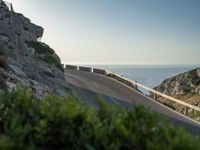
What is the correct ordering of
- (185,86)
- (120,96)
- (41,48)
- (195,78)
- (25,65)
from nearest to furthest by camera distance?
(25,65) → (120,96) → (41,48) → (185,86) → (195,78)

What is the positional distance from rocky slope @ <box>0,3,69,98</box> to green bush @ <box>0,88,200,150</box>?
386 inches

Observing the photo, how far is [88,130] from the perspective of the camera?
4.24 metres

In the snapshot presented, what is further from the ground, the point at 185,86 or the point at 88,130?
the point at 88,130

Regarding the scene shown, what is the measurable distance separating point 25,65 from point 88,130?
69.8 ft

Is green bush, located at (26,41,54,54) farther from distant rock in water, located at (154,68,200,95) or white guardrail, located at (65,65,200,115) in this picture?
distant rock in water, located at (154,68,200,95)

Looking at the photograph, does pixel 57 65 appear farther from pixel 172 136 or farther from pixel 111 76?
pixel 172 136

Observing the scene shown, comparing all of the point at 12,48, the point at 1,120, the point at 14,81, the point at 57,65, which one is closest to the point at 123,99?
the point at 57,65

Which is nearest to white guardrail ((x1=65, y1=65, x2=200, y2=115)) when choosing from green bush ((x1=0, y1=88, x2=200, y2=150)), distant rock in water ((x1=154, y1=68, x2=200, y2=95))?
distant rock in water ((x1=154, y1=68, x2=200, y2=95))

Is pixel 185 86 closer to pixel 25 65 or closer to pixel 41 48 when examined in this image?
pixel 41 48

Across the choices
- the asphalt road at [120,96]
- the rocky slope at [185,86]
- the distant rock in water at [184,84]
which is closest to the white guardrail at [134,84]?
the asphalt road at [120,96]

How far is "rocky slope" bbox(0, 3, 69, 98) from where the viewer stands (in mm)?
18222

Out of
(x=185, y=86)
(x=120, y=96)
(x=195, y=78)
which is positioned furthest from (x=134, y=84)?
(x=195, y=78)

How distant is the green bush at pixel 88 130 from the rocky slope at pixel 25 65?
9.81m

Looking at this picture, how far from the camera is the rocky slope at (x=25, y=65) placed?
59.8 feet
